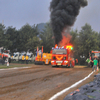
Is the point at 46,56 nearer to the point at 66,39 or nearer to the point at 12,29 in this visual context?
the point at 66,39

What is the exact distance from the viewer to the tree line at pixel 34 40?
40.0m

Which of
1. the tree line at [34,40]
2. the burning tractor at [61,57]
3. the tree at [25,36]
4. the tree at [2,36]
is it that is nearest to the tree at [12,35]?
the tree line at [34,40]

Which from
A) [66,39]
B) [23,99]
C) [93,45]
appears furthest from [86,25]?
[23,99]

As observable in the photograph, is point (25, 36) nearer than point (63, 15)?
No

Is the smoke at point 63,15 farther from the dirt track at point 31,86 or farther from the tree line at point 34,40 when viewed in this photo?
the dirt track at point 31,86

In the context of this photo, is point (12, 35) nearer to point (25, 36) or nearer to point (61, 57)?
point (25, 36)

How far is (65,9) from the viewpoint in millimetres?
27531

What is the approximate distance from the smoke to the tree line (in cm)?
1316

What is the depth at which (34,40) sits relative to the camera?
40.6 m

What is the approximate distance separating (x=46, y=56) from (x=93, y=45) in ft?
48.9

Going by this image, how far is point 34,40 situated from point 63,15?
614 inches

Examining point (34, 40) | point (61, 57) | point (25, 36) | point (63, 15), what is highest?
point (63, 15)

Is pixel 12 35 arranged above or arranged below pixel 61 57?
above

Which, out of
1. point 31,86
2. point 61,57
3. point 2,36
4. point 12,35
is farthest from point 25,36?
point 31,86
